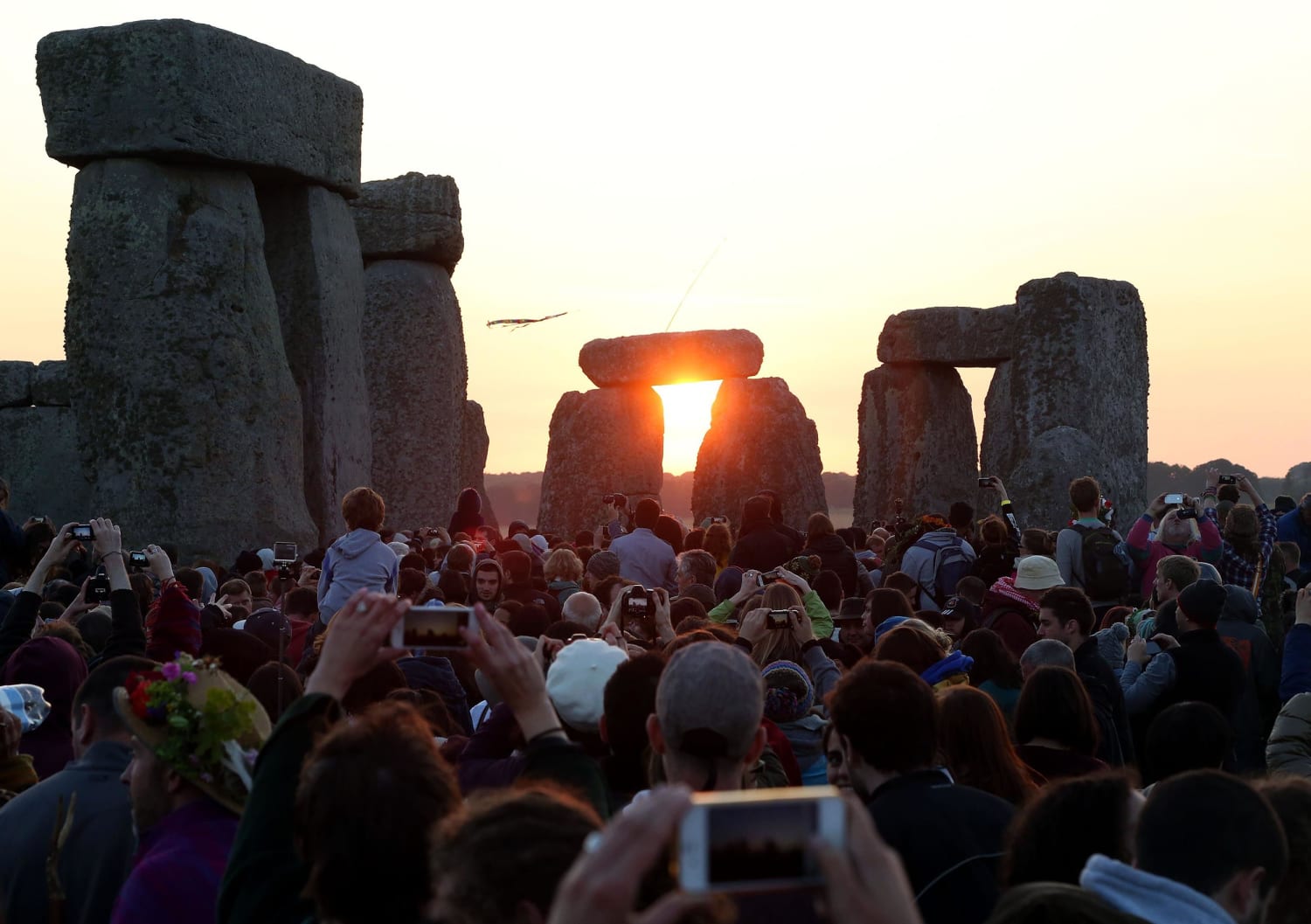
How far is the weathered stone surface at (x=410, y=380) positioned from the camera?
16.4m

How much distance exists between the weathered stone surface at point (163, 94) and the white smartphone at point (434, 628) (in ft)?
27.4

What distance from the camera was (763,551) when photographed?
8.92 m

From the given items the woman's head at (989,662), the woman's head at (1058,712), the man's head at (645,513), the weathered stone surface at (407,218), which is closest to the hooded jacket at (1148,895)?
the woman's head at (1058,712)

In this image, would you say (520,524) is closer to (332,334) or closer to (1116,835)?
(332,334)

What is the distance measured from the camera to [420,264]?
1705cm

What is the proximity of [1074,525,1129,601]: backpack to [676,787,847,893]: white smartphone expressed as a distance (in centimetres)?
623

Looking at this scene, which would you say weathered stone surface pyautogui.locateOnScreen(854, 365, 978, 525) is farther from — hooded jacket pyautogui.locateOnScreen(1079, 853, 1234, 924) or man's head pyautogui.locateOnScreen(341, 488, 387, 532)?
hooded jacket pyautogui.locateOnScreen(1079, 853, 1234, 924)

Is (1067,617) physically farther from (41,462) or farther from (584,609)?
(41,462)

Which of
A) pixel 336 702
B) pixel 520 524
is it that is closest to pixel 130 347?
pixel 520 524

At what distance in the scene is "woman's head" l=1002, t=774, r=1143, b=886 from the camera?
256cm

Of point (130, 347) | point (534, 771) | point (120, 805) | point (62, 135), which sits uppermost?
point (62, 135)

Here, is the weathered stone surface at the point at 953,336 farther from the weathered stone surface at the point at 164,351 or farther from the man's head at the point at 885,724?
the man's head at the point at 885,724

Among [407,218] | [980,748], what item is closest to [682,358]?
[407,218]

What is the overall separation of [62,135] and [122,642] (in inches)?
272
